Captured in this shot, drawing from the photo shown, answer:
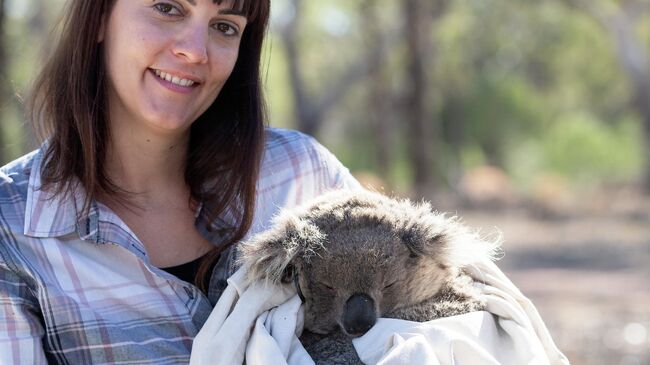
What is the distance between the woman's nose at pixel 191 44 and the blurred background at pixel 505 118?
427 mm

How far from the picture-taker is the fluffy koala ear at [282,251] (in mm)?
2055

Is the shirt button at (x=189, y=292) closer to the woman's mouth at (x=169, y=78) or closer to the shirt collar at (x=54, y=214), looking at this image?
the shirt collar at (x=54, y=214)

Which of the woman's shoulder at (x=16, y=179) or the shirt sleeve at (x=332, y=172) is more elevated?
the shirt sleeve at (x=332, y=172)

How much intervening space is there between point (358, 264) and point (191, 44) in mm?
734

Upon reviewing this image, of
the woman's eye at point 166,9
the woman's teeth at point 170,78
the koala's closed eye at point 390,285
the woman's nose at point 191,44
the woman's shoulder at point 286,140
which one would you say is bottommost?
the koala's closed eye at point 390,285

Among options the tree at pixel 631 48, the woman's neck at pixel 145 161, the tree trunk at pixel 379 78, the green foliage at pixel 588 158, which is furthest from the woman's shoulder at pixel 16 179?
the green foliage at pixel 588 158

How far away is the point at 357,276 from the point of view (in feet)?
6.71

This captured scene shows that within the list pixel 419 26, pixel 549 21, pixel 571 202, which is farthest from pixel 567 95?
pixel 419 26

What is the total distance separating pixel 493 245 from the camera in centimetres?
225

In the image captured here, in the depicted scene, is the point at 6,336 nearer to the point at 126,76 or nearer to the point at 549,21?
the point at 126,76

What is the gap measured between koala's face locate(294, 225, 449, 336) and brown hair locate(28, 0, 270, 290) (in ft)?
1.41

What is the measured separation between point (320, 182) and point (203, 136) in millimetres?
371

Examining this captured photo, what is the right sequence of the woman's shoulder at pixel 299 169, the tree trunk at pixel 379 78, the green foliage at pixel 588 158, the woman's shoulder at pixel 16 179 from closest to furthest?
1. the woman's shoulder at pixel 16 179
2. the woman's shoulder at pixel 299 169
3. the tree trunk at pixel 379 78
4. the green foliage at pixel 588 158

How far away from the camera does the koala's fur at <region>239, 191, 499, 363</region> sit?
6.72 ft
